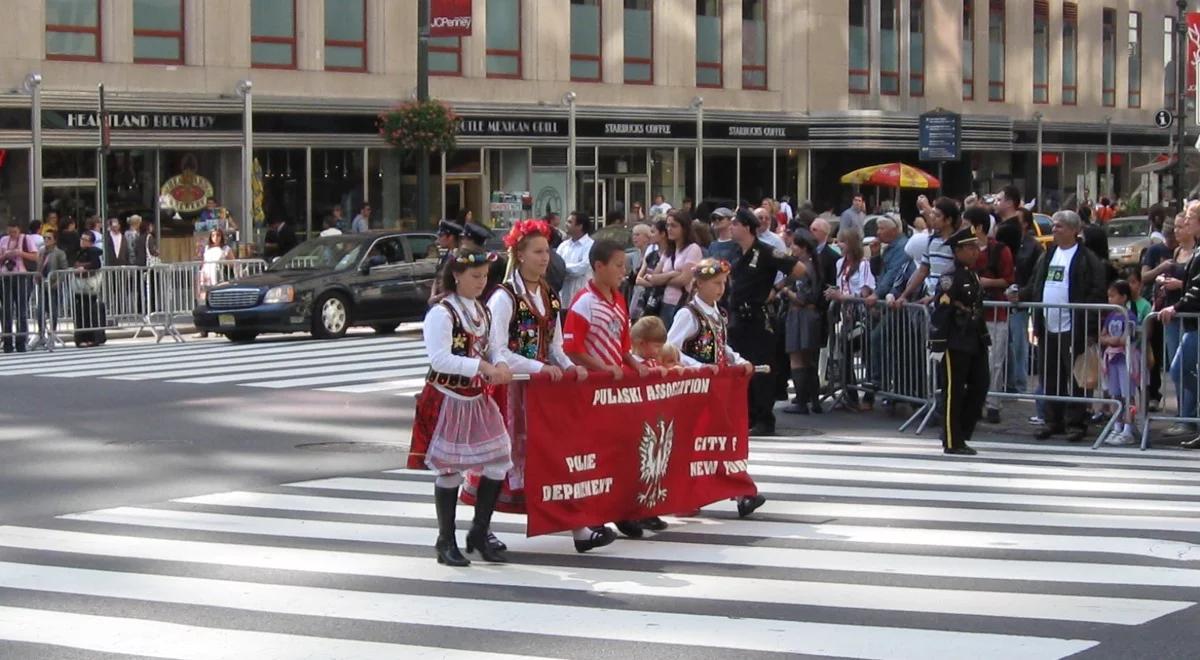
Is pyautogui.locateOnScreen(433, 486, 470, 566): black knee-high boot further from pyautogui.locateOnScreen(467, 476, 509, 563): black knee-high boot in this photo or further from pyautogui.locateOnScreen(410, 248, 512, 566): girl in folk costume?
pyautogui.locateOnScreen(467, 476, 509, 563): black knee-high boot

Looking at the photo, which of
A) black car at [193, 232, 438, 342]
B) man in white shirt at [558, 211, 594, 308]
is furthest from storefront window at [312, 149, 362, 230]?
man in white shirt at [558, 211, 594, 308]

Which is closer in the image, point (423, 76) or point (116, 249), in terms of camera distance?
point (116, 249)

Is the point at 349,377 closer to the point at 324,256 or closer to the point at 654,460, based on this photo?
the point at 324,256

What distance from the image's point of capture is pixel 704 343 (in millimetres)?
11562

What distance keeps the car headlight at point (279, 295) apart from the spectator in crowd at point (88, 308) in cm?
239

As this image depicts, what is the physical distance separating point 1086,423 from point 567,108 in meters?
29.7

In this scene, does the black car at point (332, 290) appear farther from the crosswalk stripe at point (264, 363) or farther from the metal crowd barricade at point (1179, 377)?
the metal crowd barricade at point (1179, 377)

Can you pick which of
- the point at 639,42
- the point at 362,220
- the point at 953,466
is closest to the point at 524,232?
the point at 953,466

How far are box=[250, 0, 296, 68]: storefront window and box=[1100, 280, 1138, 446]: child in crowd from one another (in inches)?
1035

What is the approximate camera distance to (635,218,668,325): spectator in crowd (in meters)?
16.8

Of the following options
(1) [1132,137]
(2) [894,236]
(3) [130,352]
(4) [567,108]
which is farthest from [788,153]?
(2) [894,236]

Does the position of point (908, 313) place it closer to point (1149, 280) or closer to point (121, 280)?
point (1149, 280)

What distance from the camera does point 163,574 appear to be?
382 inches

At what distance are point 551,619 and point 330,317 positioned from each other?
19.5 meters
